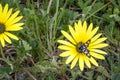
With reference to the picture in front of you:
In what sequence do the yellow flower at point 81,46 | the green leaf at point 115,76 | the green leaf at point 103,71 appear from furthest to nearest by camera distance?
1. the green leaf at point 103,71
2. the green leaf at point 115,76
3. the yellow flower at point 81,46

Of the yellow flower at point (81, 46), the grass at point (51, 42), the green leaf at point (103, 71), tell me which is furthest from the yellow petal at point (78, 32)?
the green leaf at point (103, 71)

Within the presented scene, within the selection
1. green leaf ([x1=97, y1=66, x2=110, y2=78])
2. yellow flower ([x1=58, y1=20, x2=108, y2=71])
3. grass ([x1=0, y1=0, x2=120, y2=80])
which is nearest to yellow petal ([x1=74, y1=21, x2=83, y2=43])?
yellow flower ([x1=58, y1=20, x2=108, y2=71])

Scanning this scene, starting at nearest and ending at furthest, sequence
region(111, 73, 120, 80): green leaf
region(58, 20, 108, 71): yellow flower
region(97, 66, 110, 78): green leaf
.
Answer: region(58, 20, 108, 71): yellow flower, region(111, 73, 120, 80): green leaf, region(97, 66, 110, 78): green leaf

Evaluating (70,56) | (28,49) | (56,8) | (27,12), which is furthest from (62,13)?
(70,56)

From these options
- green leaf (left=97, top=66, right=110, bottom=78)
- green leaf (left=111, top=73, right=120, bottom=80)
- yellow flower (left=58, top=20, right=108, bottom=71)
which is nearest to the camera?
yellow flower (left=58, top=20, right=108, bottom=71)

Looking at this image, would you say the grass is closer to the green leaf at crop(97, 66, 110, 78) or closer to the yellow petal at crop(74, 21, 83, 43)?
the green leaf at crop(97, 66, 110, 78)

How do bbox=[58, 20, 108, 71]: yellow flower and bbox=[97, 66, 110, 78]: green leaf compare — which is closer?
bbox=[58, 20, 108, 71]: yellow flower

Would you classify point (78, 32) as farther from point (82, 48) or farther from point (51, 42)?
point (51, 42)

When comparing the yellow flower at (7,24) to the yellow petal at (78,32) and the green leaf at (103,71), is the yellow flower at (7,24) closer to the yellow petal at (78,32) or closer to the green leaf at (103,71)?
the yellow petal at (78,32)
